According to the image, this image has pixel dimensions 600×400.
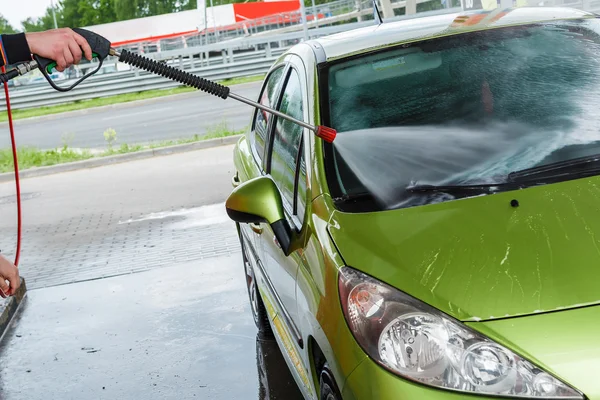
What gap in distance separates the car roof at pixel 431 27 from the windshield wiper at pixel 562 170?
0.87 metres

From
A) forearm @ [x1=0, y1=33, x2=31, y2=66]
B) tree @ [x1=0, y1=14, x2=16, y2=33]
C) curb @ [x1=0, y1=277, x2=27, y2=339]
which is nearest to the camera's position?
forearm @ [x1=0, y1=33, x2=31, y2=66]

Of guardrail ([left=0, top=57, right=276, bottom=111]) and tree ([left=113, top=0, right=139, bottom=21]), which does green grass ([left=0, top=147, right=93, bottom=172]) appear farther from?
tree ([left=113, top=0, right=139, bottom=21])

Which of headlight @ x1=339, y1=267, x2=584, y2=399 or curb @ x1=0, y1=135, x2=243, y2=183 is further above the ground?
headlight @ x1=339, y1=267, x2=584, y2=399

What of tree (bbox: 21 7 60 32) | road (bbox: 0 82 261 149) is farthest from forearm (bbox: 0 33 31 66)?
tree (bbox: 21 7 60 32)

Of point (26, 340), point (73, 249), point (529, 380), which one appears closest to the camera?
point (529, 380)

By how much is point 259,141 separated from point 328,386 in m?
2.18

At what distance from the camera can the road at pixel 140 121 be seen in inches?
689

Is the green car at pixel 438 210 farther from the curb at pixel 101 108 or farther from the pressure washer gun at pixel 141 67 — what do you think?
the curb at pixel 101 108

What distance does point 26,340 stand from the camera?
5.92 meters

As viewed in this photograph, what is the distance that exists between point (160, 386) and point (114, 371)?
477 millimetres

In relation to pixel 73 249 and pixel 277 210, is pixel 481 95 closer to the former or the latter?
pixel 277 210

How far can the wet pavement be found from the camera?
15.4ft

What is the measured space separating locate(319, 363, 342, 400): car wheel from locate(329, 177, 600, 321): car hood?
0.37 meters

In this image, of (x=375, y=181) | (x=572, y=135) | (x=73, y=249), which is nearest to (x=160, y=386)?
(x=375, y=181)
